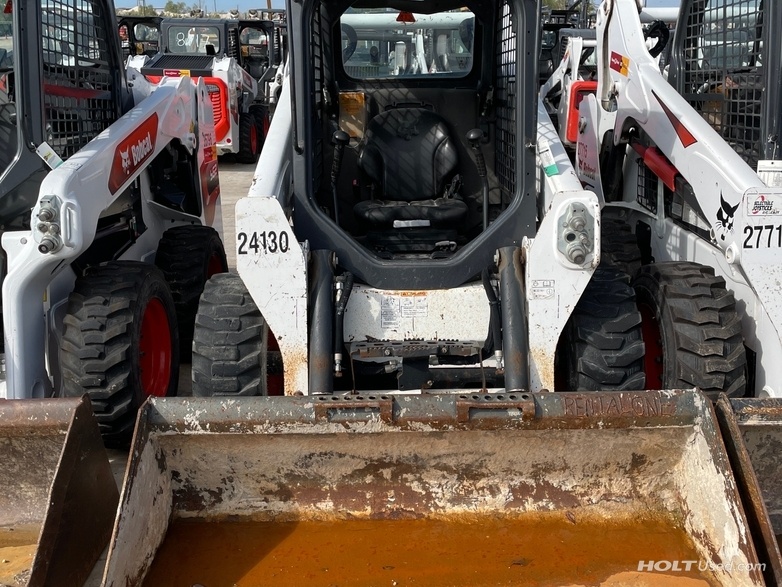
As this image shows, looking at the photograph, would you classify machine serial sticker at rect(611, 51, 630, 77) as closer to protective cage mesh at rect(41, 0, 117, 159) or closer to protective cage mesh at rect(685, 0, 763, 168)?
protective cage mesh at rect(685, 0, 763, 168)

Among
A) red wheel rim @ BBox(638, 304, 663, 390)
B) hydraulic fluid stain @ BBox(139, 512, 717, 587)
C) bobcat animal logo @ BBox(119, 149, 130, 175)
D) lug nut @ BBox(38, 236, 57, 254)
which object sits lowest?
hydraulic fluid stain @ BBox(139, 512, 717, 587)

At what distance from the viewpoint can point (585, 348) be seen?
369 cm

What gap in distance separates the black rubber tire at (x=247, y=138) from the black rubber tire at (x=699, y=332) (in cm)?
1158

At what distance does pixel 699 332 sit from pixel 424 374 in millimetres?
1211

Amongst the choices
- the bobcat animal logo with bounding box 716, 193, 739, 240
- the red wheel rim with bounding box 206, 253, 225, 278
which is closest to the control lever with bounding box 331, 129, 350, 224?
the red wheel rim with bounding box 206, 253, 225, 278

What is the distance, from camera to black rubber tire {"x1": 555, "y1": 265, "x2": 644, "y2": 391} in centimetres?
365

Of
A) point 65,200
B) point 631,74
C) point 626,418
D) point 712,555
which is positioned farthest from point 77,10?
point 712,555

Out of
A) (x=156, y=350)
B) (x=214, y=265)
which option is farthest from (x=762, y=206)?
(x=214, y=265)

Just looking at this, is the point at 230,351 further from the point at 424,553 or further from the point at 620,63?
the point at 620,63

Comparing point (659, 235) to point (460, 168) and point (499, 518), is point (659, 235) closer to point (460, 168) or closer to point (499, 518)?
point (460, 168)

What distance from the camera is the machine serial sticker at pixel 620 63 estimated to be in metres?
5.39

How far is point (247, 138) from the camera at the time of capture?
585 inches

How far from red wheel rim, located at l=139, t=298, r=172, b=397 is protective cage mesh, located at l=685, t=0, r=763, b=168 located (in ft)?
10.4

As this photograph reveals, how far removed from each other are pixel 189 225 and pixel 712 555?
3.99 meters
